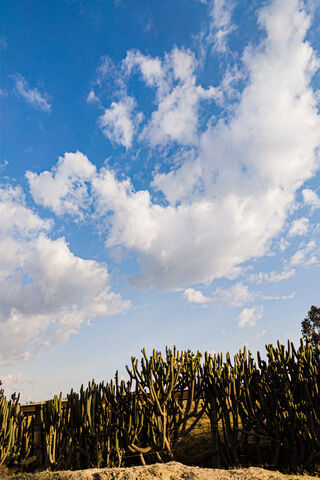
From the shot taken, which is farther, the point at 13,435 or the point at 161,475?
the point at 13,435

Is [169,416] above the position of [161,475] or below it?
above

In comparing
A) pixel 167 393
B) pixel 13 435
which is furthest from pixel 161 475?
pixel 13 435

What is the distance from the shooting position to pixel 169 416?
29.3 ft

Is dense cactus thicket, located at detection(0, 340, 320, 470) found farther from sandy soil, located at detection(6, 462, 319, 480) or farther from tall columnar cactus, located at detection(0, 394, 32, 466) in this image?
sandy soil, located at detection(6, 462, 319, 480)

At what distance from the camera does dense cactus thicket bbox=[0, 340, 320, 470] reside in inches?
327

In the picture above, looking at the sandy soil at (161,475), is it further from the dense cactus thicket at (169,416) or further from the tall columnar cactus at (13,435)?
the tall columnar cactus at (13,435)

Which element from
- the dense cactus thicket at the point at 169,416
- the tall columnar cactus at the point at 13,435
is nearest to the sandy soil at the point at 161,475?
the dense cactus thicket at the point at 169,416

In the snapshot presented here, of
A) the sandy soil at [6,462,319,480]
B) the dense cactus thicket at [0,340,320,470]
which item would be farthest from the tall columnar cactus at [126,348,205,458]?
the sandy soil at [6,462,319,480]

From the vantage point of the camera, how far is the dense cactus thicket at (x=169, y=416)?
8.30 m

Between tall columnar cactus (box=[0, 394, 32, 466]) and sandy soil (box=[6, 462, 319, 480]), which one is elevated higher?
tall columnar cactus (box=[0, 394, 32, 466])

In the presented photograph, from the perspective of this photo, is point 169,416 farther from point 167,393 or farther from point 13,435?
point 13,435

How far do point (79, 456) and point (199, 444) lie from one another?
150 inches

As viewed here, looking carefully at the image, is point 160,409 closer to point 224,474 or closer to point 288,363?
point 224,474

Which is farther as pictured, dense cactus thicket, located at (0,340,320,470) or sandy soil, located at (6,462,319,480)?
dense cactus thicket, located at (0,340,320,470)
